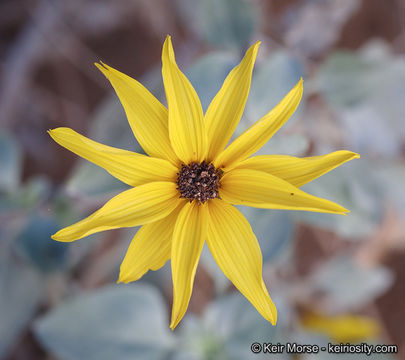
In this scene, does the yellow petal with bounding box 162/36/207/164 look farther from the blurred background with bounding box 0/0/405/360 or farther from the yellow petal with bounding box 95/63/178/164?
the blurred background with bounding box 0/0/405/360

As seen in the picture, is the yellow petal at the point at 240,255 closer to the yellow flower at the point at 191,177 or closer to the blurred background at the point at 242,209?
the yellow flower at the point at 191,177

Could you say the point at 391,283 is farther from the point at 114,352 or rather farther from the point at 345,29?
the point at 114,352

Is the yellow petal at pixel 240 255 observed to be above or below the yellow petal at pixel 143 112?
below

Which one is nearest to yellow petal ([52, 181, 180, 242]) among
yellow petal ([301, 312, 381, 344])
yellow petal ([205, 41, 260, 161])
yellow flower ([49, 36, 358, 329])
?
yellow flower ([49, 36, 358, 329])

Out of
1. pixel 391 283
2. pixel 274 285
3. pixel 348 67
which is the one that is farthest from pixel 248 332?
pixel 391 283

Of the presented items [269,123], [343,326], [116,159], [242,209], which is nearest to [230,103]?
[269,123]

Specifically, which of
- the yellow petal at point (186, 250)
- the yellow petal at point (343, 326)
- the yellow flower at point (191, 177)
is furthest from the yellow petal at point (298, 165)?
the yellow petal at point (343, 326)
